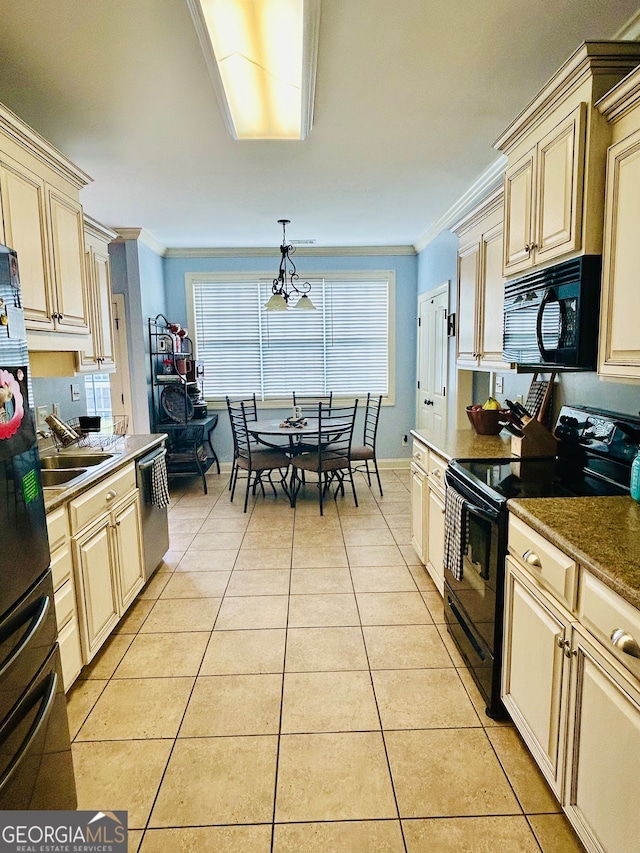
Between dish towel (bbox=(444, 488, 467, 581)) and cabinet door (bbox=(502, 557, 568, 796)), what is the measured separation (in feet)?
1.26

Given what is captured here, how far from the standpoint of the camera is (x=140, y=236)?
4.86 meters

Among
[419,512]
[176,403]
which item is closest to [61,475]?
[419,512]

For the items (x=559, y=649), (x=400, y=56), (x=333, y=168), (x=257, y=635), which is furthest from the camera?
(x=333, y=168)

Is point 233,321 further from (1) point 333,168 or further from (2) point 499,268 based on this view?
(2) point 499,268

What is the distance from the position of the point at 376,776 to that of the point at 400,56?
277 centimetres

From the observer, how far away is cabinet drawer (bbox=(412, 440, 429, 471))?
9.75ft

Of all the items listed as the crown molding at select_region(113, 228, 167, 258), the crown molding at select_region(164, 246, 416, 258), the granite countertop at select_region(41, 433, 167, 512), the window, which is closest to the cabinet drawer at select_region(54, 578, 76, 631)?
the granite countertop at select_region(41, 433, 167, 512)

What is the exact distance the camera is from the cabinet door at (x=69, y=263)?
237cm

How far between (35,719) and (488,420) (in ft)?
8.70

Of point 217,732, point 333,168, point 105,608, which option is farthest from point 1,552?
point 333,168

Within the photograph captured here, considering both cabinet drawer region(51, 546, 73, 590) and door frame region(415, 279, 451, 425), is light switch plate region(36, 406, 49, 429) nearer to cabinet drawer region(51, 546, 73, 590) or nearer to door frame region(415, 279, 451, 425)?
cabinet drawer region(51, 546, 73, 590)

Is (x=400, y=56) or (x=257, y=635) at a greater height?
(x=400, y=56)

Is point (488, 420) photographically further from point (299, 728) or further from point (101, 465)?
point (101, 465)

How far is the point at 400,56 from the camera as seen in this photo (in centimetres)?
201
